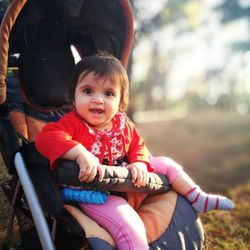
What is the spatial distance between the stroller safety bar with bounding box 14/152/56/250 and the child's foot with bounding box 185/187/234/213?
763 millimetres

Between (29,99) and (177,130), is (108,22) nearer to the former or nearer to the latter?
(29,99)

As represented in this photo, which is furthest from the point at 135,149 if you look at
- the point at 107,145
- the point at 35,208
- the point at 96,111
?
the point at 35,208

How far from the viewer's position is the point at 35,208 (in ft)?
5.91

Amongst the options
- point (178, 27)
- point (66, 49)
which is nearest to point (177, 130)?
point (178, 27)

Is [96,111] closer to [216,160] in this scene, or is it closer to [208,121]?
[216,160]

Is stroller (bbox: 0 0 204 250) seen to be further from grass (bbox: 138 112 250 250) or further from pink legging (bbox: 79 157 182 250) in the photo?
grass (bbox: 138 112 250 250)

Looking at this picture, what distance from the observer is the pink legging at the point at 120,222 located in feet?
5.64

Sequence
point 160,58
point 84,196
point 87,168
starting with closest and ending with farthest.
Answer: point 87,168
point 84,196
point 160,58

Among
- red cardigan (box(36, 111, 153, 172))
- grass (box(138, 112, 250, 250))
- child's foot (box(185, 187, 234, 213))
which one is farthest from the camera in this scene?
grass (box(138, 112, 250, 250))

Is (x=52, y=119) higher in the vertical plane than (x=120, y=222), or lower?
higher

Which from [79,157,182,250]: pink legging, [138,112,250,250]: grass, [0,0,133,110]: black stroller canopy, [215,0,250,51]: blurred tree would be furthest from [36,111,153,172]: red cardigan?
[215,0,250,51]: blurred tree

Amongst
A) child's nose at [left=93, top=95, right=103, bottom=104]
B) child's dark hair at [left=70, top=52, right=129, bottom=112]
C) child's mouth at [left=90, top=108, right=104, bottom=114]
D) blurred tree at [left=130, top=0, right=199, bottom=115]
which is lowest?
blurred tree at [left=130, top=0, right=199, bottom=115]

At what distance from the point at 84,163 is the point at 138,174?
30 cm

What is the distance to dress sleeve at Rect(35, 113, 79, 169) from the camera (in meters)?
1.80
